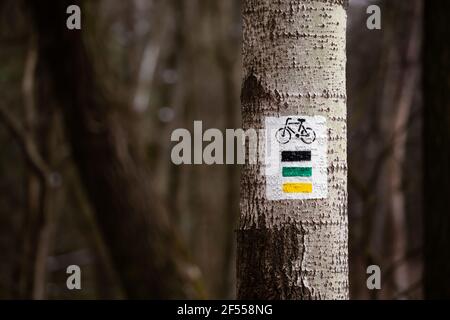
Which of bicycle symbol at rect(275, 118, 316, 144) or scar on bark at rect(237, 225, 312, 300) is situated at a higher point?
bicycle symbol at rect(275, 118, 316, 144)

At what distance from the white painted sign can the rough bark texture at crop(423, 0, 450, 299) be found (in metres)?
2.26

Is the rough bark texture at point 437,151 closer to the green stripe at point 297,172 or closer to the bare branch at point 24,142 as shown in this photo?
the green stripe at point 297,172

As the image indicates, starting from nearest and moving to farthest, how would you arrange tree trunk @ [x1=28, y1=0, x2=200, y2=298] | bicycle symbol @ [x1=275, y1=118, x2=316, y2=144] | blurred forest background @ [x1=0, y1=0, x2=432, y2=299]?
1. bicycle symbol @ [x1=275, y1=118, x2=316, y2=144]
2. tree trunk @ [x1=28, y1=0, x2=200, y2=298]
3. blurred forest background @ [x1=0, y1=0, x2=432, y2=299]

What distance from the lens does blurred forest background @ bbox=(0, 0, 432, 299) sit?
6.57 m

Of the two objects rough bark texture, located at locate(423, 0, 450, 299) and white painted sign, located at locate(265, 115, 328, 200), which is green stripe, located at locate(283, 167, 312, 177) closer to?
white painted sign, located at locate(265, 115, 328, 200)

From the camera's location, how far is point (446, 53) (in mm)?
4266

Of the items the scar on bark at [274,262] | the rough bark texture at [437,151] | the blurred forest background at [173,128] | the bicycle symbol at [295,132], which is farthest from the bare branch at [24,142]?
the bicycle symbol at [295,132]

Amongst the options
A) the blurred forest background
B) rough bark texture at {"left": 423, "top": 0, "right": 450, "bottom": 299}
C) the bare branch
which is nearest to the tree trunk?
the blurred forest background

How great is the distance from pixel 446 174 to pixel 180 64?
8.16 m

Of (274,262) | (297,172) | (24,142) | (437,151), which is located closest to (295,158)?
(297,172)

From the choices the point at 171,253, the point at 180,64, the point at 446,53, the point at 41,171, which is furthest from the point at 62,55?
the point at 180,64

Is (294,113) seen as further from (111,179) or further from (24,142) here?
(24,142)

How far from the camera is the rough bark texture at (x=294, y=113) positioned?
2.15 metres

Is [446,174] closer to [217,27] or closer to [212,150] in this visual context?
[212,150]
